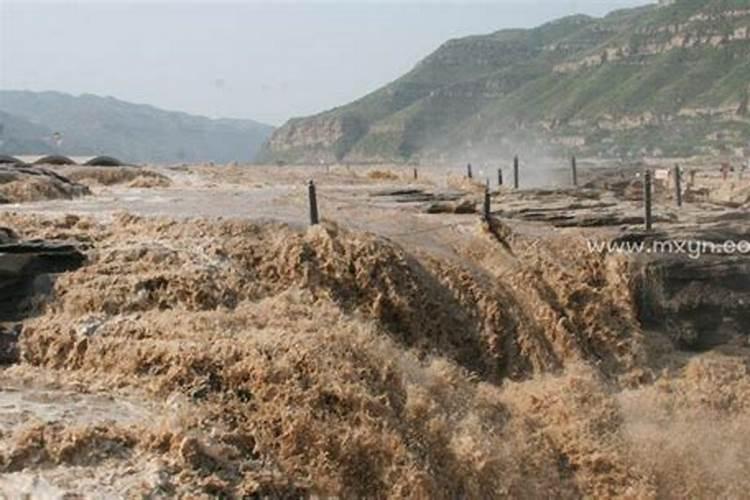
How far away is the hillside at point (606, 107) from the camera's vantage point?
412 feet

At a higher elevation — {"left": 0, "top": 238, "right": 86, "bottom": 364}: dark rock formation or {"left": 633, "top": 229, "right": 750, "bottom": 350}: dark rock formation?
{"left": 0, "top": 238, "right": 86, "bottom": 364}: dark rock formation

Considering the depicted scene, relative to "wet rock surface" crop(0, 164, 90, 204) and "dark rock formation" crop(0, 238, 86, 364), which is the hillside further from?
"dark rock formation" crop(0, 238, 86, 364)

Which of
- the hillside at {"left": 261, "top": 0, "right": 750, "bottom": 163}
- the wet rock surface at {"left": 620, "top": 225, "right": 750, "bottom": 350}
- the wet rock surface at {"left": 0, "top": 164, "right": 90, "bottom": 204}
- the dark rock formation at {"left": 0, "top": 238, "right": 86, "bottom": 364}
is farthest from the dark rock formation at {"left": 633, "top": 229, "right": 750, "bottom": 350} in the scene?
the hillside at {"left": 261, "top": 0, "right": 750, "bottom": 163}

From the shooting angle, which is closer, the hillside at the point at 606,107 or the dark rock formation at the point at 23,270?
the dark rock formation at the point at 23,270

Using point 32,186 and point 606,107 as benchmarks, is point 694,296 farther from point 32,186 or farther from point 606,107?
point 606,107

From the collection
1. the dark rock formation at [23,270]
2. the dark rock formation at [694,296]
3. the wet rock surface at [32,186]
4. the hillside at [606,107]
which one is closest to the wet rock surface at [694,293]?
the dark rock formation at [694,296]

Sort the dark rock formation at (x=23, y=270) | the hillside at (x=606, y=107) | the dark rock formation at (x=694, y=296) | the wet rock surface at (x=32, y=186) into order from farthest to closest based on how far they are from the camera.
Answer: the hillside at (x=606, y=107)
the wet rock surface at (x=32, y=186)
the dark rock formation at (x=694, y=296)
the dark rock formation at (x=23, y=270)

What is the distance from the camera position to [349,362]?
40.2 feet

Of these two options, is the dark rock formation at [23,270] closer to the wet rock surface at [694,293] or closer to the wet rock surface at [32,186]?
the wet rock surface at [32,186]

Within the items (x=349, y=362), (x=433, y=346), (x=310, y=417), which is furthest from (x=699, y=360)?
(x=310, y=417)

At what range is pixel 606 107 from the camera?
477 feet

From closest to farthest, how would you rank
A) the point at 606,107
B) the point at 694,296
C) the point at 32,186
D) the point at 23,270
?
the point at 23,270
the point at 694,296
the point at 32,186
the point at 606,107

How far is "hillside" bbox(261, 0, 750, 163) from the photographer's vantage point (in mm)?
125438

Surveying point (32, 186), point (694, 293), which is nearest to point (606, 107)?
point (694, 293)
